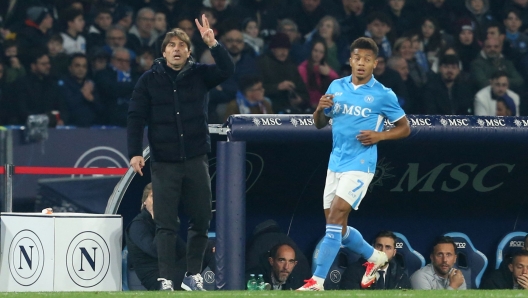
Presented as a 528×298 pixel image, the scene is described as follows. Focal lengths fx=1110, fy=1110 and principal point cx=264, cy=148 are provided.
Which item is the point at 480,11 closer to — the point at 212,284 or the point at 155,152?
the point at 212,284

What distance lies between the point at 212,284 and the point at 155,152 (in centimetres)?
192

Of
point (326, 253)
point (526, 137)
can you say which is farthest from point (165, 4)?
point (326, 253)

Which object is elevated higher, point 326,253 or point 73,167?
point 73,167

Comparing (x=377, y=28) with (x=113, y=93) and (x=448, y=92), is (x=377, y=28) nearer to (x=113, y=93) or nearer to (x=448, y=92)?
(x=448, y=92)

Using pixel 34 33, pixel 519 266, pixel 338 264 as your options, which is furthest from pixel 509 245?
pixel 34 33

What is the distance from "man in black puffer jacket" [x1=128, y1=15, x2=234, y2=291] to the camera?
24.5 ft

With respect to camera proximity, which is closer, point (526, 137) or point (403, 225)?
point (526, 137)

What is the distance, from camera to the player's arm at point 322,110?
7219 mm

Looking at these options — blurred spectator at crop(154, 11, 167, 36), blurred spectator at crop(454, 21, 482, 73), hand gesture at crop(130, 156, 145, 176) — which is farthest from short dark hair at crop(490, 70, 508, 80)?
hand gesture at crop(130, 156, 145, 176)

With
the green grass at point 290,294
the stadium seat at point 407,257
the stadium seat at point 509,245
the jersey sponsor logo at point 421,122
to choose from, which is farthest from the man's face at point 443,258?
the green grass at point 290,294

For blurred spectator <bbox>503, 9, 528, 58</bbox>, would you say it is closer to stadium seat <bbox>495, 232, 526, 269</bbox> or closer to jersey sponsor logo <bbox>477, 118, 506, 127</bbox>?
stadium seat <bbox>495, 232, 526, 269</bbox>

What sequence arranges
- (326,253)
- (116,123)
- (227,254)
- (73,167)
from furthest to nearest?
(116,123)
(73,167)
(227,254)
(326,253)

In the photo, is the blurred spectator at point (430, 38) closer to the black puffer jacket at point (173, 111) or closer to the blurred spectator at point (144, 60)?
the blurred spectator at point (144, 60)

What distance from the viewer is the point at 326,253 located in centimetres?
718
